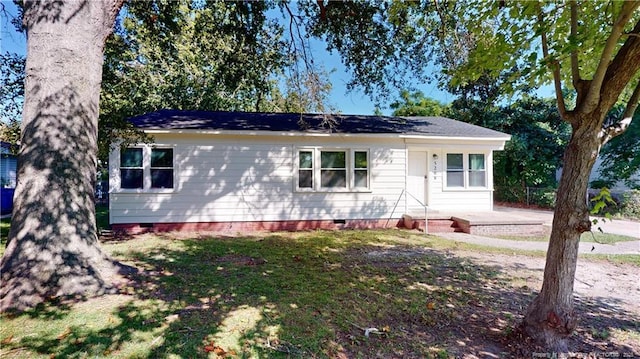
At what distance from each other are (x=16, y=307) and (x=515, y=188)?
1899 cm

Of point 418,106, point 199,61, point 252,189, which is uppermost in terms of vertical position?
point 199,61

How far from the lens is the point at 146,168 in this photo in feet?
29.1

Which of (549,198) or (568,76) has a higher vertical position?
(568,76)

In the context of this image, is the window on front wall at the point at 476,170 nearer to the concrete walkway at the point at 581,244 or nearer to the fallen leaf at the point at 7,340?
the concrete walkway at the point at 581,244

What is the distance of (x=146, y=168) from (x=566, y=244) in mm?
9645

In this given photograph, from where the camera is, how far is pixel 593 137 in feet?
9.61

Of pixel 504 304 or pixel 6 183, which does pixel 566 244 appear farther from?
pixel 6 183

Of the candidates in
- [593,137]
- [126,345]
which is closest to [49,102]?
[126,345]

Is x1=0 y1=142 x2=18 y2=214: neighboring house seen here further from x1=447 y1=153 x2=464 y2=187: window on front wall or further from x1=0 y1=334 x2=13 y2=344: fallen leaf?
x1=447 y1=153 x2=464 y2=187: window on front wall

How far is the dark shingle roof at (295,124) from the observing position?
30.3 ft

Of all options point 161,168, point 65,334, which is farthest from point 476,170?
point 65,334

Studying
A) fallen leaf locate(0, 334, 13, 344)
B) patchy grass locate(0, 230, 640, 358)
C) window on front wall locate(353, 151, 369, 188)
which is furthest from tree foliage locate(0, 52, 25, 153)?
window on front wall locate(353, 151, 369, 188)

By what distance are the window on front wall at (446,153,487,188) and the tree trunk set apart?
8083 mm

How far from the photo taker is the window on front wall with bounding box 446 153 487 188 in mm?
10930
